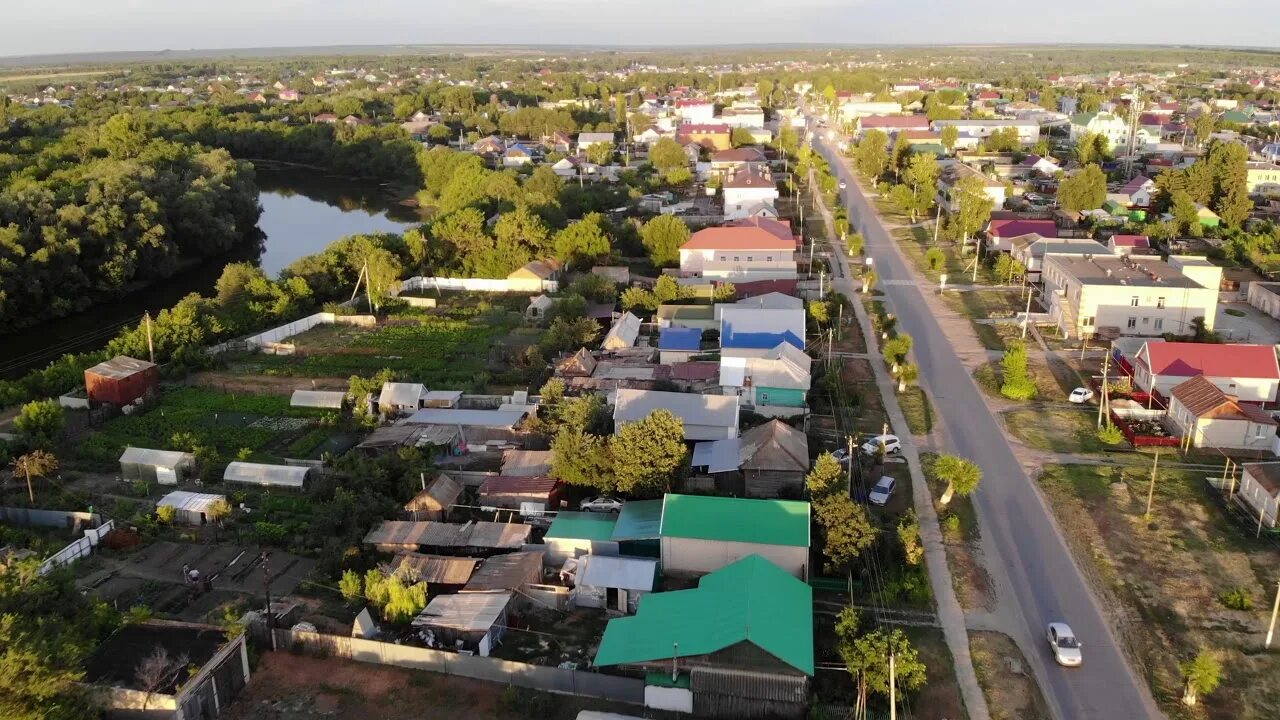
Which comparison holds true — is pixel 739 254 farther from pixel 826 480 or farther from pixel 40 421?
pixel 40 421

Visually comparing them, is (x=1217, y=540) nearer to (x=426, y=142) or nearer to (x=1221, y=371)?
(x=1221, y=371)

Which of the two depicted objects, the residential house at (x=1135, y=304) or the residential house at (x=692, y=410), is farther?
the residential house at (x=1135, y=304)

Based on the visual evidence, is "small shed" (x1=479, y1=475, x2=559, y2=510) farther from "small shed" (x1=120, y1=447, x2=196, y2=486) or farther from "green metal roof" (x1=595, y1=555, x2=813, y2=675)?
"small shed" (x1=120, y1=447, x2=196, y2=486)

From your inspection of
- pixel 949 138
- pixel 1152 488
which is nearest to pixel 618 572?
pixel 1152 488

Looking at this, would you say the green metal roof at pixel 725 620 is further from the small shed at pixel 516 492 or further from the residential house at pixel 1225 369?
the residential house at pixel 1225 369

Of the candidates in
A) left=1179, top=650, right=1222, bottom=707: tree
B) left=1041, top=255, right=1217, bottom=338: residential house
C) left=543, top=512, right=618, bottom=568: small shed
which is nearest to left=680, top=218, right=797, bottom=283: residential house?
left=1041, top=255, right=1217, bottom=338: residential house

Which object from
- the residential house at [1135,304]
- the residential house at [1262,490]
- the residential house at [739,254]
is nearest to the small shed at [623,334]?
the residential house at [739,254]
